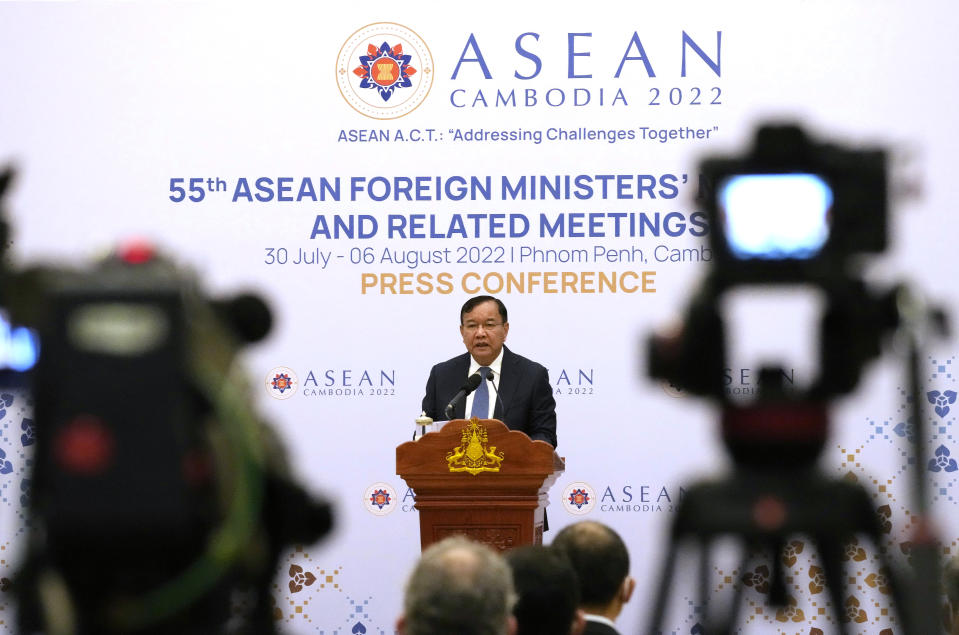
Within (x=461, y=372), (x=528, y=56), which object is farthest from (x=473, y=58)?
(x=461, y=372)

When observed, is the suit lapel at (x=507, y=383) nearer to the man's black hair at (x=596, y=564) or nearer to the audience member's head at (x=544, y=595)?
the man's black hair at (x=596, y=564)

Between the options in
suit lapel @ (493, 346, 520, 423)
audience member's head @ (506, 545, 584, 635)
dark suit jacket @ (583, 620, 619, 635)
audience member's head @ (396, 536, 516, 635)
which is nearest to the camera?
audience member's head @ (396, 536, 516, 635)

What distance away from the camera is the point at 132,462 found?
1.22 metres

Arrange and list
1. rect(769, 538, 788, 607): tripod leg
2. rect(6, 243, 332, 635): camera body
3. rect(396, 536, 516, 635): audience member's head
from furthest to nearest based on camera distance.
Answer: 1. rect(396, 536, 516, 635): audience member's head
2. rect(769, 538, 788, 607): tripod leg
3. rect(6, 243, 332, 635): camera body

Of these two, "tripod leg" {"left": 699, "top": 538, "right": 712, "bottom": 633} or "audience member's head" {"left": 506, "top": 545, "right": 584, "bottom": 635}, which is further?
"audience member's head" {"left": 506, "top": 545, "right": 584, "bottom": 635}

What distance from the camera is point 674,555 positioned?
1.49m

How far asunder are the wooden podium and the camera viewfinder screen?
10.8ft

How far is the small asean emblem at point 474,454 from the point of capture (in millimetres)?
4758

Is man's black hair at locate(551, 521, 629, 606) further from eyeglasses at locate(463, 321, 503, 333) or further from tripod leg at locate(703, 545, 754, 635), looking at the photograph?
eyeglasses at locate(463, 321, 503, 333)

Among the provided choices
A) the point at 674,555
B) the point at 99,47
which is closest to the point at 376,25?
the point at 99,47

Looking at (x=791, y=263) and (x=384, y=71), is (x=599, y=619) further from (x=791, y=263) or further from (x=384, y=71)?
(x=384, y=71)

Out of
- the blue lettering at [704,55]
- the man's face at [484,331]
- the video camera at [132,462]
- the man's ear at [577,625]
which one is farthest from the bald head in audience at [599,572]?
the blue lettering at [704,55]

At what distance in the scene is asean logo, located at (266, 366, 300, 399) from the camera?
6527 millimetres

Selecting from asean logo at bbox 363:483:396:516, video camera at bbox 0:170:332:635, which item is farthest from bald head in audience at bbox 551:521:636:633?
asean logo at bbox 363:483:396:516
